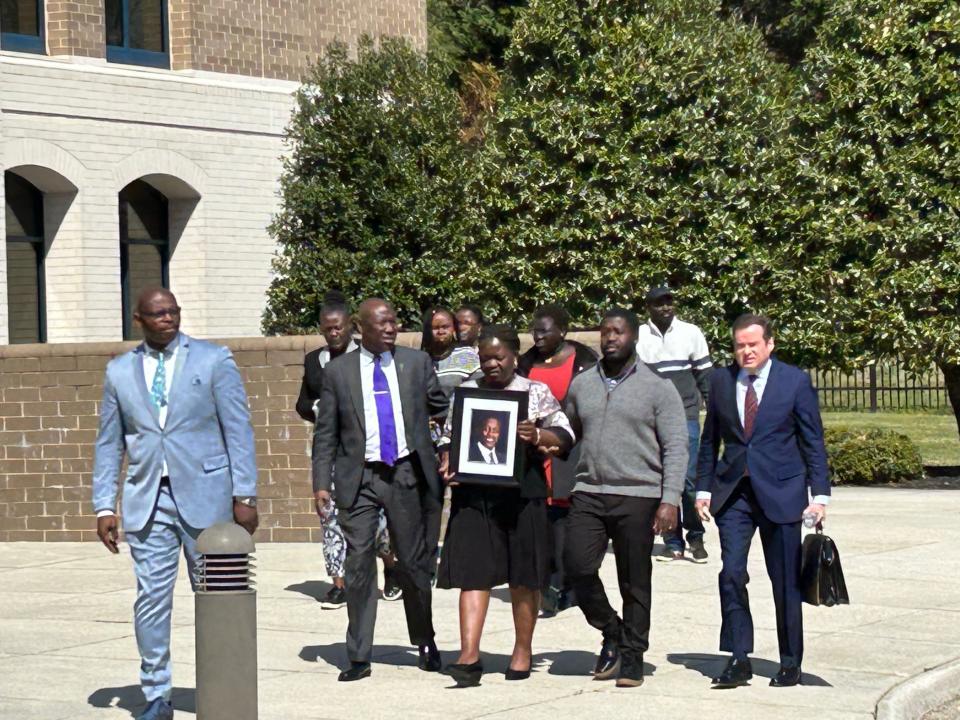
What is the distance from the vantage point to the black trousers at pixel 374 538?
363 inches

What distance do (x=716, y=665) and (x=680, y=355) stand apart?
404cm

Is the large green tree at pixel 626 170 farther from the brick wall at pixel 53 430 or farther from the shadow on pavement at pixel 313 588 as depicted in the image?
the shadow on pavement at pixel 313 588

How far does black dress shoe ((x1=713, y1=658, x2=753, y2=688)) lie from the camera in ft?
28.9

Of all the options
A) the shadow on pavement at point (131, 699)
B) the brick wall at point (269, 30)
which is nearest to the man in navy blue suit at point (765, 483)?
the shadow on pavement at point (131, 699)

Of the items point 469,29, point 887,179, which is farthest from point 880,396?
point 887,179

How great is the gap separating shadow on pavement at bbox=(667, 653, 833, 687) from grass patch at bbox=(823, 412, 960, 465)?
1638 centimetres

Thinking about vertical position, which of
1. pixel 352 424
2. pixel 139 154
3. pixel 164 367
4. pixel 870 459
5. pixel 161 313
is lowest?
pixel 870 459

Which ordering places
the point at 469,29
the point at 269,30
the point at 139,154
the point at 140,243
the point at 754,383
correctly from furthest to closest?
the point at 469,29 → the point at 269,30 → the point at 140,243 → the point at 139,154 → the point at 754,383

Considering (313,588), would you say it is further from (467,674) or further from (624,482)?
(624,482)

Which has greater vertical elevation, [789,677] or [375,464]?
[375,464]

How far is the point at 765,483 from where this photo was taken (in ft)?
29.1

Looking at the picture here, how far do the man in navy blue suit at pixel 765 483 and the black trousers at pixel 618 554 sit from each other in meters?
0.34

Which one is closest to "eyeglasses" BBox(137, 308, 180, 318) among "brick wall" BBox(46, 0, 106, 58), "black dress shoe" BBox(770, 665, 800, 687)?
"black dress shoe" BBox(770, 665, 800, 687)

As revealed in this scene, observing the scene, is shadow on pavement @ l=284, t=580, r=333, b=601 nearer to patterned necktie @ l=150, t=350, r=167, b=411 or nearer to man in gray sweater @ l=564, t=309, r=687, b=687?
man in gray sweater @ l=564, t=309, r=687, b=687
